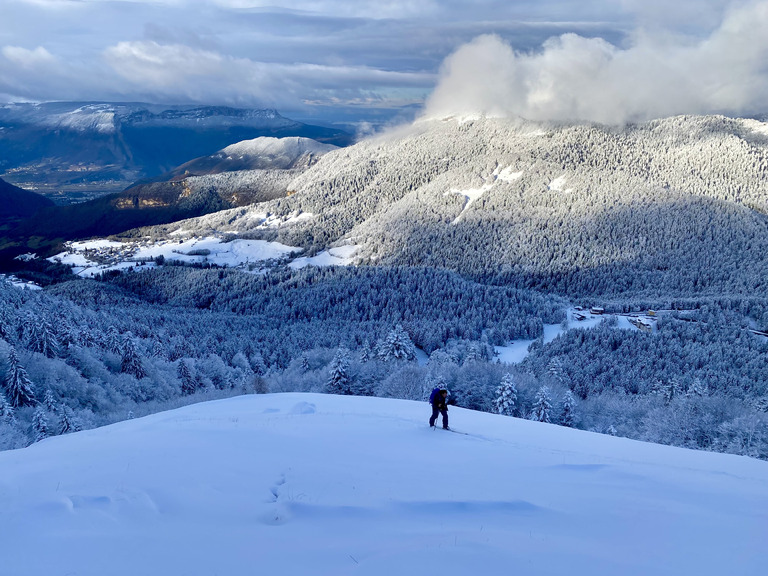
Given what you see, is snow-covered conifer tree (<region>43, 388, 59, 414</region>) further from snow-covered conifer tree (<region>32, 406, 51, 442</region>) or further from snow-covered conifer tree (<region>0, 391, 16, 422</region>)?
snow-covered conifer tree (<region>32, 406, 51, 442</region>)

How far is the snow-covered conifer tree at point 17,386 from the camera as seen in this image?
42406 mm

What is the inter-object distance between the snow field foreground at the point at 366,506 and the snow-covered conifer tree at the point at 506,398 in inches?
1112

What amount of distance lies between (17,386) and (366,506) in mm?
46267

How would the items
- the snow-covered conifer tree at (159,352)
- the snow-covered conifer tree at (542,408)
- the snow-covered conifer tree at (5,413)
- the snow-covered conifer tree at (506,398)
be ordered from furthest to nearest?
1. the snow-covered conifer tree at (159,352)
2. the snow-covered conifer tree at (506,398)
3. the snow-covered conifer tree at (542,408)
4. the snow-covered conifer tree at (5,413)

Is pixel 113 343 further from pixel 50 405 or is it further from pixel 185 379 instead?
pixel 50 405

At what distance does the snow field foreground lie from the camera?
29.1 feet

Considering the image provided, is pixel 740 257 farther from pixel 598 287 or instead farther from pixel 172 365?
pixel 172 365

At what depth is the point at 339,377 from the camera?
54.7 m

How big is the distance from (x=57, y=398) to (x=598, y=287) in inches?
7063

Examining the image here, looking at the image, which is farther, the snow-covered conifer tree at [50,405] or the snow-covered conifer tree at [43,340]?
the snow-covered conifer tree at [43,340]

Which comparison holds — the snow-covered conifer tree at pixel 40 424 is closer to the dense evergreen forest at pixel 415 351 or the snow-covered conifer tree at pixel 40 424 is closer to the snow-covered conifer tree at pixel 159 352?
the dense evergreen forest at pixel 415 351

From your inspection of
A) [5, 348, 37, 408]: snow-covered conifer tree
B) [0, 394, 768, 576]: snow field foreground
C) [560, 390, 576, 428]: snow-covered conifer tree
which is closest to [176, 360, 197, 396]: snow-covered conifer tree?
[5, 348, 37, 408]: snow-covered conifer tree

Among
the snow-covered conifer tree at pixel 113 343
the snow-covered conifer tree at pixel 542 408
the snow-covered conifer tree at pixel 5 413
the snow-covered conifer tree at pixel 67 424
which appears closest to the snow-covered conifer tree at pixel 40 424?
the snow-covered conifer tree at pixel 67 424

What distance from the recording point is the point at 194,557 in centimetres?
880
